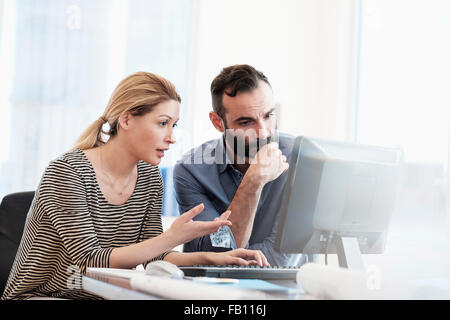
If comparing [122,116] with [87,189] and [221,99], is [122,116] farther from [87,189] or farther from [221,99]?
[221,99]

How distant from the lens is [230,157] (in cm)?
188

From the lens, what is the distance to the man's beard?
1.82 meters

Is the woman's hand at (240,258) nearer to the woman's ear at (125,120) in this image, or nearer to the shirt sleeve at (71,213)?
the shirt sleeve at (71,213)

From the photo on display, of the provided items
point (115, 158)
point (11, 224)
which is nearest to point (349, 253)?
point (115, 158)

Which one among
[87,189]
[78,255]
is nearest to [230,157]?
[87,189]

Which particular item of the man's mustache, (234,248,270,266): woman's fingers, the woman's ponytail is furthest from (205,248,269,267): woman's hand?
the man's mustache

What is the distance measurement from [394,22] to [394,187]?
2.22m

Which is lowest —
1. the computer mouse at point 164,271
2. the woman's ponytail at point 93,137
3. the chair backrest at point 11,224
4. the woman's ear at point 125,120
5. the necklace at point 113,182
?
the chair backrest at point 11,224

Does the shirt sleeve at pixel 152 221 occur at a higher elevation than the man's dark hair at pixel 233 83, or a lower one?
lower

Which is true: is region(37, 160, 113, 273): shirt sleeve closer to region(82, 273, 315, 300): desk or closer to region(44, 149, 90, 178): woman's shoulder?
region(44, 149, 90, 178): woman's shoulder

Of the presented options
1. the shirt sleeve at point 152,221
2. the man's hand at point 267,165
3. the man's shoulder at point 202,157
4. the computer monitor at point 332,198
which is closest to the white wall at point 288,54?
the man's shoulder at point 202,157

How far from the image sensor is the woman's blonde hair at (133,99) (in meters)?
1.47

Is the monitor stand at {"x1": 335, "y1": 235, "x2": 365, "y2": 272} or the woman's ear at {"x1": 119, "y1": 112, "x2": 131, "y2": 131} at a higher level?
the woman's ear at {"x1": 119, "y1": 112, "x2": 131, "y2": 131}

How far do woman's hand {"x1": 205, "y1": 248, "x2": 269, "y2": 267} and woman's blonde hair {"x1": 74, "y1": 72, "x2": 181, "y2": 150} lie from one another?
17.6 inches
